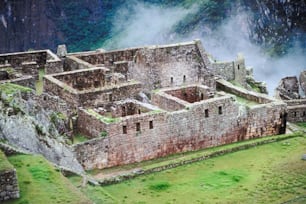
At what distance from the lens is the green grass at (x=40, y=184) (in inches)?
712

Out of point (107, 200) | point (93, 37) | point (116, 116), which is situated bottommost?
point (107, 200)

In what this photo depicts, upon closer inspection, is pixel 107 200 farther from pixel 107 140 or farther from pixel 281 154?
pixel 281 154

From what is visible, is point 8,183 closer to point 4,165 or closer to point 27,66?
point 4,165

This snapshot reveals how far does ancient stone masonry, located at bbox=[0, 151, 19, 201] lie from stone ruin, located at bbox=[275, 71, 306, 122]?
2428 centimetres

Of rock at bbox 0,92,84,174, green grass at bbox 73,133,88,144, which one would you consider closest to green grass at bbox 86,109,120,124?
green grass at bbox 73,133,88,144

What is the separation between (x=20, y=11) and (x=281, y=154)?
95524 mm

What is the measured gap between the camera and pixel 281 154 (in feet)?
88.4

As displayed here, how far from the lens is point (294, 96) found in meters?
47.3

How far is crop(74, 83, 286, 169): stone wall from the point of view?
25.3 metres

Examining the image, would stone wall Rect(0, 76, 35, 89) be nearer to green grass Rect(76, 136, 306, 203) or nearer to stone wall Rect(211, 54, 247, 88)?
green grass Rect(76, 136, 306, 203)

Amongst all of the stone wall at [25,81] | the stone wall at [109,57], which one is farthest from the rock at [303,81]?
the stone wall at [25,81]

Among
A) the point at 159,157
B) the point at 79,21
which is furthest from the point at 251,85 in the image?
the point at 79,21

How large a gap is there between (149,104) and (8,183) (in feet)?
35.5

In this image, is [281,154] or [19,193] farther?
[281,154]
